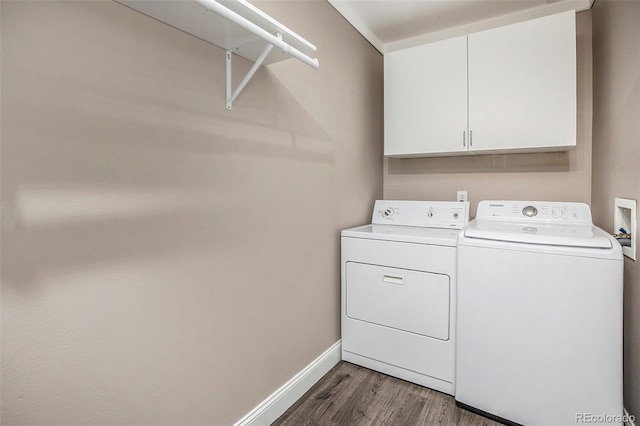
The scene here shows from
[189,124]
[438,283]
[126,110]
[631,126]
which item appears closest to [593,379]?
[438,283]

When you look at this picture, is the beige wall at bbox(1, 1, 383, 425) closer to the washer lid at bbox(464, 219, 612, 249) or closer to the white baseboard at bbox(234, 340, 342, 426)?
the white baseboard at bbox(234, 340, 342, 426)

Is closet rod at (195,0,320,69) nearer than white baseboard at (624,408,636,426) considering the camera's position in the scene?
Yes

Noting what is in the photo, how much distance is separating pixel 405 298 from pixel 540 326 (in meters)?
0.65

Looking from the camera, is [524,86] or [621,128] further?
[524,86]

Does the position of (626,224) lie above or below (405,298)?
above

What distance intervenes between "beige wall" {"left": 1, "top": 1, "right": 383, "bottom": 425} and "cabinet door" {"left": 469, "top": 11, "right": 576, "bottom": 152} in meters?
1.09

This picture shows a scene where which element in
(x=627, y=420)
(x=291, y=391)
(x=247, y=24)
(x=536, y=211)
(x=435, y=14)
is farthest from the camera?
(x=435, y=14)

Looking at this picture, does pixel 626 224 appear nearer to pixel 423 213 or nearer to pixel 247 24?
pixel 423 213

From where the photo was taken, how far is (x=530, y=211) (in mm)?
2029

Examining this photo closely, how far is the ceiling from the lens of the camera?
208 centimetres

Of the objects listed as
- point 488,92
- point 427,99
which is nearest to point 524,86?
point 488,92

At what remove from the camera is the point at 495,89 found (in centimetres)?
201

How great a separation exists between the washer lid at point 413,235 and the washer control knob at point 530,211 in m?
0.44

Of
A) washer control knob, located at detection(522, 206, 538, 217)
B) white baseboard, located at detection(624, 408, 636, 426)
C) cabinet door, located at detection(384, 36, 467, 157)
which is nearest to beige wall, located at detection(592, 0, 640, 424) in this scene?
white baseboard, located at detection(624, 408, 636, 426)
